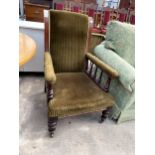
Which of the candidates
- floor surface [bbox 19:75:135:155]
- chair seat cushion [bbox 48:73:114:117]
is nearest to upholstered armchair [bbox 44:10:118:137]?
chair seat cushion [bbox 48:73:114:117]

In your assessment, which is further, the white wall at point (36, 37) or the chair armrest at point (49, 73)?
the white wall at point (36, 37)

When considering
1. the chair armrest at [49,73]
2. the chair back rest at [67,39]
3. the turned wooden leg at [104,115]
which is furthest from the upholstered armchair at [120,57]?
the chair armrest at [49,73]

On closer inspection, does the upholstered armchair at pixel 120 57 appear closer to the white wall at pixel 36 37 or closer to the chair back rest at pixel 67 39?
the chair back rest at pixel 67 39

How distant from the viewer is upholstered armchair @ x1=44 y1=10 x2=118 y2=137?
1127mm

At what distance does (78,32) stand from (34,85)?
89 cm

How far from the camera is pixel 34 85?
1899mm

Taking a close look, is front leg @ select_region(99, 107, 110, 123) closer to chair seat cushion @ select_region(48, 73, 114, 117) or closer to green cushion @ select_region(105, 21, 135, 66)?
chair seat cushion @ select_region(48, 73, 114, 117)

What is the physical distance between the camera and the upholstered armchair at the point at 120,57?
4.52 ft

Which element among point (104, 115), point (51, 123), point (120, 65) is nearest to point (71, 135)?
point (51, 123)

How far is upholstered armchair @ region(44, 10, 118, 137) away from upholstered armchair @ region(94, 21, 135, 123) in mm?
133

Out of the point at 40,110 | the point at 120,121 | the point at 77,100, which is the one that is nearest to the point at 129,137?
the point at 120,121

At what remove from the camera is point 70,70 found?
5.10 ft

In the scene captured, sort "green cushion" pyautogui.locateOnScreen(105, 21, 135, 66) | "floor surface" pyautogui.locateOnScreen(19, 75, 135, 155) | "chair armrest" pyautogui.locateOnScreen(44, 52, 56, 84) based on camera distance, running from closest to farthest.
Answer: "chair armrest" pyautogui.locateOnScreen(44, 52, 56, 84)
"floor surface" pyautogui.locateOnScreen(19, 75, 135, 155)
"green cushion" pyautogui.locateOnScreen(105, 21, 135, 66)
